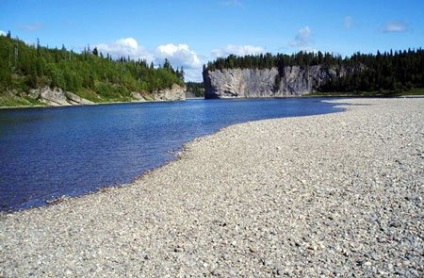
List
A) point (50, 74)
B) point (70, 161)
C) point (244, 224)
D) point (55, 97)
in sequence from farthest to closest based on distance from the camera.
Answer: point (50, 74)
point (55, 97)
point (70, 161)
point (244, 224)

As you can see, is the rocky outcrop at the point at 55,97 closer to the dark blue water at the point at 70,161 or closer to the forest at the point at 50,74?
the forest at the point at 50,74

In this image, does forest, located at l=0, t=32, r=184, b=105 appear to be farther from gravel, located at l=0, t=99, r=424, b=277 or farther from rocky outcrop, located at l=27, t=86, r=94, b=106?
gravel, located at l=0, t=99, r=424, b=277

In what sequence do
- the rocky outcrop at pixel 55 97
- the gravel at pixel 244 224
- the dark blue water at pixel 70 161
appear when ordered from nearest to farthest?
the gravel at pixel 244 224 → the dark blue water at pixel 70 161 → the rocky outcrop at pixel 55 97

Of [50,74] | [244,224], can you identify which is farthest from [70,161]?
[50,74]

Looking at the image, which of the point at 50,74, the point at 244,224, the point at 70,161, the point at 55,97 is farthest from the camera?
the point at 50,74

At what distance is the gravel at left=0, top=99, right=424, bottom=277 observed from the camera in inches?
397

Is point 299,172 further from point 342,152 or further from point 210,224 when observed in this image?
point 210,224

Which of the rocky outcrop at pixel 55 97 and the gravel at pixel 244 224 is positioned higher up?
the rocky outcrop at pixel 55 97

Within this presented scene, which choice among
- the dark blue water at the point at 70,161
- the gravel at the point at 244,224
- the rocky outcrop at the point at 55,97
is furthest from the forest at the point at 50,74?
the gravel at the point at 244,224

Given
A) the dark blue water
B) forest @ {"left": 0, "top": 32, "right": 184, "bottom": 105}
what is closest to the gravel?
the dark blue water

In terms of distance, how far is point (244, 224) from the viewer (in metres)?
13.0

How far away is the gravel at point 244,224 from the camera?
33.1 ft

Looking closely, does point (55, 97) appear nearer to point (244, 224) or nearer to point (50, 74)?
→ point (50, 74)

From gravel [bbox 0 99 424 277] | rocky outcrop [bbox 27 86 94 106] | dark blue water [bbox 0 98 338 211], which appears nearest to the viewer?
gravel [bbox 0 99 424 277]
